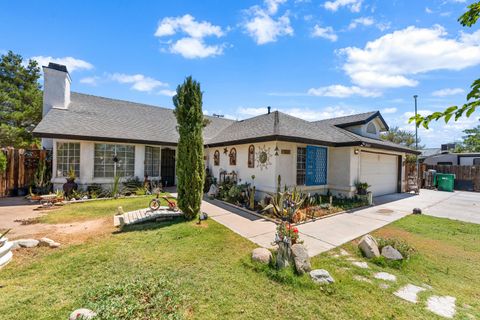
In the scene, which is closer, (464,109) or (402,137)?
(464,109)

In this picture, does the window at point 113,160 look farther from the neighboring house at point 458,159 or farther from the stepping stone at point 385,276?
the neighboring house at point 458,159

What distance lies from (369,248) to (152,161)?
12.3m

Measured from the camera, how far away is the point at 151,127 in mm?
14453

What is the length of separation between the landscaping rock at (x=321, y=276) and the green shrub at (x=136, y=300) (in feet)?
7.66

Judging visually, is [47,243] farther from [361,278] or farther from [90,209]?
[361,278]

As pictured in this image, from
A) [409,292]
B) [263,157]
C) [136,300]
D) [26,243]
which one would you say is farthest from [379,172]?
[26,243]

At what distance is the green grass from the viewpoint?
7.18 m

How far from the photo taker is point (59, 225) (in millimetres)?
6488

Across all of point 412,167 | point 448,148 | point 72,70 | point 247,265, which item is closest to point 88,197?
point 72,70

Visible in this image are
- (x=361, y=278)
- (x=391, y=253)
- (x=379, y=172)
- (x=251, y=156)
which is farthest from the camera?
(x=379, y=172)

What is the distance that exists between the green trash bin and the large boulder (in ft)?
55.5

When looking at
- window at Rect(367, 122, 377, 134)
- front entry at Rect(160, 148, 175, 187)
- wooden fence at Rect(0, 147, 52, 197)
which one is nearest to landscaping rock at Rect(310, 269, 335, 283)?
front entry at Rect(160, 148, 175, 187)

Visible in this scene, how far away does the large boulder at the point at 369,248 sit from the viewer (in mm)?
4730

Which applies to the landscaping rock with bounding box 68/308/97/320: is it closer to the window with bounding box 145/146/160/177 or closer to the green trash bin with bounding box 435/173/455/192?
the window with bounding box 145/146/160/177
